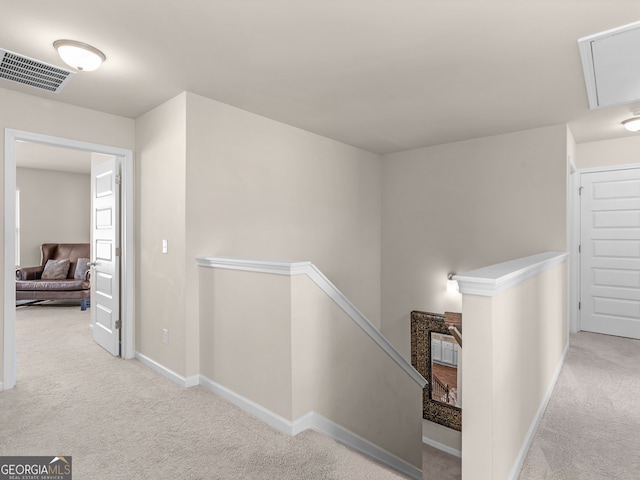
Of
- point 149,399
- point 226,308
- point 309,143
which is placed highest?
point 309,143

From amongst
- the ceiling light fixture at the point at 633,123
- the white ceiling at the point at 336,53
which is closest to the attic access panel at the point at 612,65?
the white ceiling at the point at 336,53

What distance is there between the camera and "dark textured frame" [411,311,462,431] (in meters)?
4.12

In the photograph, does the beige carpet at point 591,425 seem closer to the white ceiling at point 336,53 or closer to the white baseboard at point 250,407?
the white baseboard at point 250,407

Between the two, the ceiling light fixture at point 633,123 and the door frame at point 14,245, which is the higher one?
the ceiling light fixture at point 633,123

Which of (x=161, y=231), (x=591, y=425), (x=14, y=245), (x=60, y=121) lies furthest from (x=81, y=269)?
(x=591, y=425)

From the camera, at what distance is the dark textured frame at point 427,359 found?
4117 millimetres

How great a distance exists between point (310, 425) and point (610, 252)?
425cm

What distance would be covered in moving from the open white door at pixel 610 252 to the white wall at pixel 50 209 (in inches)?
333

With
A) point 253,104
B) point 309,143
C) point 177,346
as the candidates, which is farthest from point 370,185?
point 177,346

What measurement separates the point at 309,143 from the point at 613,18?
2795mm

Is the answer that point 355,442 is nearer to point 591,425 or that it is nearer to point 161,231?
point 591,425

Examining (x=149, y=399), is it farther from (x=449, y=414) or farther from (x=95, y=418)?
(x=449, y=414)

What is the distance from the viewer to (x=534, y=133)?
13.4 feet

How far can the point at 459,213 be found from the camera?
4637 millimetres
